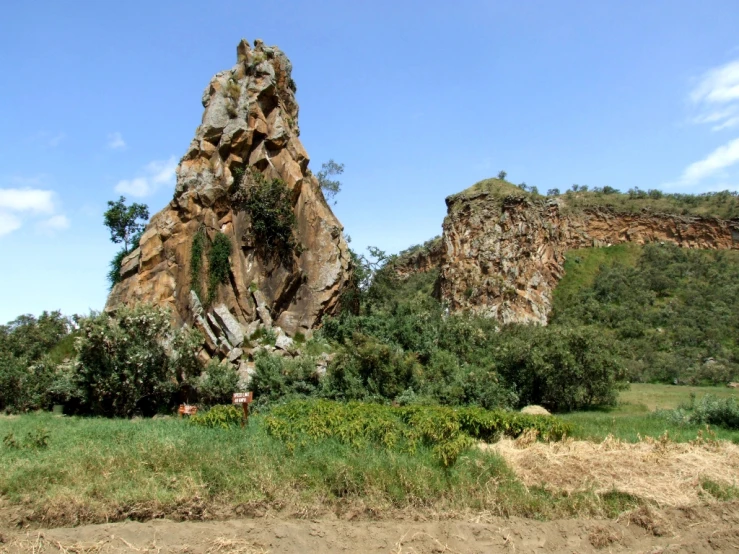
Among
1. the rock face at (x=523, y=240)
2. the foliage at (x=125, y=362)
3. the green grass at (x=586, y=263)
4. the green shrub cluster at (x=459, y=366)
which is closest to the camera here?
the foliage at (x=125, y=362)

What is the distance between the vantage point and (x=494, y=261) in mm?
55531

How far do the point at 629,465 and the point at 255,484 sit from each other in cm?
655

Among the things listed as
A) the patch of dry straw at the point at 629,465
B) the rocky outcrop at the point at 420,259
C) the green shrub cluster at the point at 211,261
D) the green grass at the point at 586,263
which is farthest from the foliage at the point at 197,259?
the rocky outcrop at the point at 420,259

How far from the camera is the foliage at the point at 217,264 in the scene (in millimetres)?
23859

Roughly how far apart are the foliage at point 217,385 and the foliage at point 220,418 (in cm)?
685

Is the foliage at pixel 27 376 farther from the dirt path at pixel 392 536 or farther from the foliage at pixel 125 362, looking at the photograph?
the dirt path at pixel 392 536

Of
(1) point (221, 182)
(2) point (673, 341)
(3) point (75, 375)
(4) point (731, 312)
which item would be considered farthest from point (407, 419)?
(4) point (731, 312)

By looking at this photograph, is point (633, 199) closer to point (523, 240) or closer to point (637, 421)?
point (523, 240)

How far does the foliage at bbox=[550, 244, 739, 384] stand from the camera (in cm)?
3397

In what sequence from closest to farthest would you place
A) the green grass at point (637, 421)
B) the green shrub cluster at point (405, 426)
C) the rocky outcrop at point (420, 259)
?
the green shrub cluster at point (405, 426)
the green grass at point (637, 421)
the rocky outcrop at point (420, 259)

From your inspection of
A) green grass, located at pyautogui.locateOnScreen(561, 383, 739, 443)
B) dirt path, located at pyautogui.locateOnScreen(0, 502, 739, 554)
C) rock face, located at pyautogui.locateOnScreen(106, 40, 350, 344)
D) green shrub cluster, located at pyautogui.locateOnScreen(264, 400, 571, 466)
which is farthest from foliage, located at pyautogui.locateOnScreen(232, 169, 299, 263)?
dirt path, located at pyautogui.locateOnScreen(0, 502, 739, 554)

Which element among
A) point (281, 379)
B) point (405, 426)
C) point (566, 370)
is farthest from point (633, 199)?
point (405, 426)

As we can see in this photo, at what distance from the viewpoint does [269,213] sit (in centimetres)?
2480

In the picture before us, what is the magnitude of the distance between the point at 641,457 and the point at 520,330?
19.5 meters
